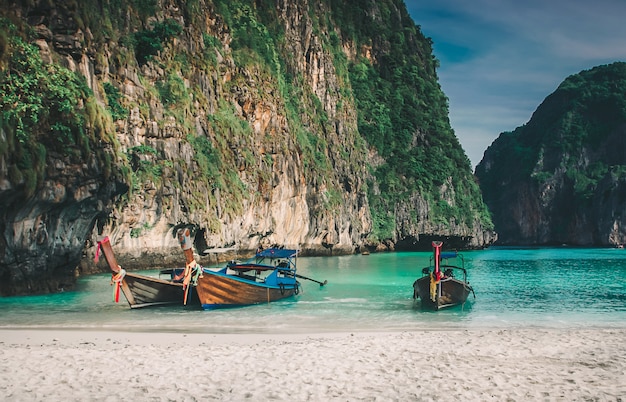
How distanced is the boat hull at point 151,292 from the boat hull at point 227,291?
753 millimetres

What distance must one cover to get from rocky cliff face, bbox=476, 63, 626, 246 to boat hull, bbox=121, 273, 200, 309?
398ft

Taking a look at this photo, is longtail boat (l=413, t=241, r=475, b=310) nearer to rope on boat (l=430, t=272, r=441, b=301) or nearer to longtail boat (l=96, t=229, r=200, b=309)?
rope on boat (l=430, t=272, r=441, b=301)

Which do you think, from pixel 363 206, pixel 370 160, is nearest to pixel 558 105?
pixel 370 160

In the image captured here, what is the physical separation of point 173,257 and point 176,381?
3153 centimetres

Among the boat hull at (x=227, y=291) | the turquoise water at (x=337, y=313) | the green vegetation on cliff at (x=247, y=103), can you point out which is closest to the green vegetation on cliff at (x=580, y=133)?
the green vegetation on cliff at (x=247, y=103)

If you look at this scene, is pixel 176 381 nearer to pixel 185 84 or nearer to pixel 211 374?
pixel 211 374

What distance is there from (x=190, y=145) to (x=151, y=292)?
2273 cm

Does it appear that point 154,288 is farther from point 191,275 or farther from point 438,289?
point 438,289

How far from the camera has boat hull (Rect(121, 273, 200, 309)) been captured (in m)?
18.7

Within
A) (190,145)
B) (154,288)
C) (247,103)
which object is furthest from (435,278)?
(247,103)

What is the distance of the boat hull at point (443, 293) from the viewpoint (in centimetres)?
1956

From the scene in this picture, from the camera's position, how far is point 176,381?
344 inches

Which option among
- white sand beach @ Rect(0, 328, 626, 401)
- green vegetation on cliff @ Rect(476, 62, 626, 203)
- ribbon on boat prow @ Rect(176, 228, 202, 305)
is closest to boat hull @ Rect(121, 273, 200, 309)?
ribbon on boat prow @ Rect(176, 228, 202, 305)

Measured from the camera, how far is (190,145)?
40.8m
